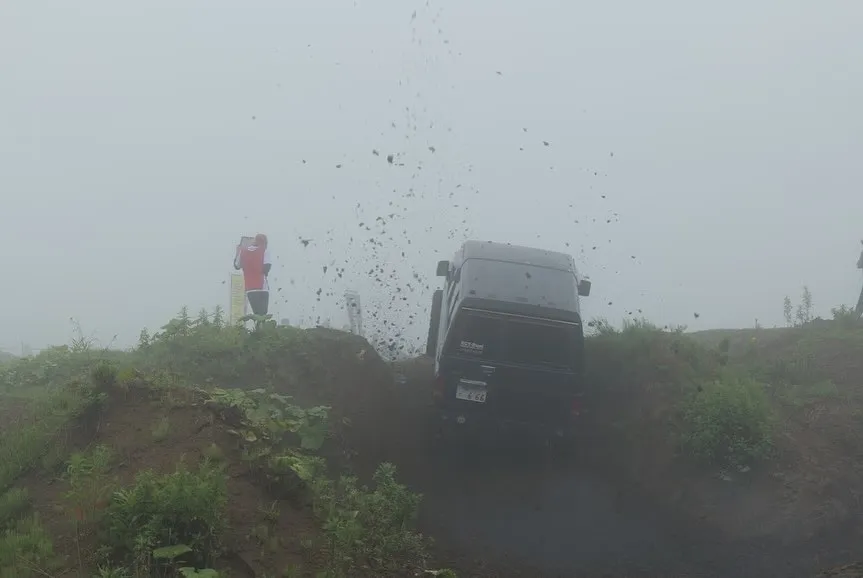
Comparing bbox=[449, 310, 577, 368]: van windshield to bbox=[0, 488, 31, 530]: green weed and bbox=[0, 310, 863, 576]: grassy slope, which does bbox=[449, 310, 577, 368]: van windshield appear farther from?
bbox=[0, 488, 31, 530]: green weed

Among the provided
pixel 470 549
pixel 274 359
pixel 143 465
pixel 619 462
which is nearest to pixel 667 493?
pixel 619 462

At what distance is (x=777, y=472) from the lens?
27.1 feet

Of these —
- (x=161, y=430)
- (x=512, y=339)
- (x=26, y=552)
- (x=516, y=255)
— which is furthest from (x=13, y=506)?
(x=516, y=255)

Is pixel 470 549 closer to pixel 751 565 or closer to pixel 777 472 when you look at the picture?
pixel 751 565

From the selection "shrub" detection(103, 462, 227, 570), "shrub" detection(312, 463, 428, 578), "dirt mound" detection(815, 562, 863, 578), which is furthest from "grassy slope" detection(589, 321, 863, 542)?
"shrub" detection(103, 462, 227, 570)

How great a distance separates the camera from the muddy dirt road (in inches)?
280

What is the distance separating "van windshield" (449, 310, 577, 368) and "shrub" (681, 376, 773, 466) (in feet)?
5.55

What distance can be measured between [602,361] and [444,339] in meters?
3.07

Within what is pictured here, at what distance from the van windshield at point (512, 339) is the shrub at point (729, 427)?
169cm

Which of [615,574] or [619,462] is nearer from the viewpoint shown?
[615,574]

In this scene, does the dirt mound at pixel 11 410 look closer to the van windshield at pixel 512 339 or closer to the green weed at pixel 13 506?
the green weed at pixel 13 506

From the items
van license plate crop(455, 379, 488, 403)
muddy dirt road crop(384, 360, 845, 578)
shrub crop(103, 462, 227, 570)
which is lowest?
muddy dirt road crop(384, 360, 845, 578)

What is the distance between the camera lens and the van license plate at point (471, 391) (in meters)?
9.67

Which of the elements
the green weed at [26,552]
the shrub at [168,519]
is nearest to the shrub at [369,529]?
the shrub at [168,519]
